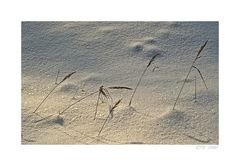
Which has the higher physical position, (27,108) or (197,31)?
(197,31)

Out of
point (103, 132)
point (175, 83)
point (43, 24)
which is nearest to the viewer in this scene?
point (103, 132)

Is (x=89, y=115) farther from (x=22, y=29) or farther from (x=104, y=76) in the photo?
(x=22, y=29)

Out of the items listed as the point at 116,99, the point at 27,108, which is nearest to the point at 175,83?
the point at 116,99

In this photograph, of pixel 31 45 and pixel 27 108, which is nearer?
pixel 27 108

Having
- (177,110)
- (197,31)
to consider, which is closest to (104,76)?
(177,110)

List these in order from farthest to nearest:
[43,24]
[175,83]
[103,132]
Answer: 1. [43,24]
2. [175,83]
3. [103,132]
